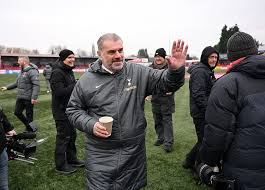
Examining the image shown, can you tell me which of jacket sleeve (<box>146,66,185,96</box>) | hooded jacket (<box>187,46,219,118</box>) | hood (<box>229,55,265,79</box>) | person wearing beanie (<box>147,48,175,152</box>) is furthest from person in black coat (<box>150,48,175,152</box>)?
hood (<box>229,55,265,79</box>)

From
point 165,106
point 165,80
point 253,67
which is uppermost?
point 253,67

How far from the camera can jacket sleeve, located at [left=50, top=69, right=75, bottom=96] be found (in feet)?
15.3

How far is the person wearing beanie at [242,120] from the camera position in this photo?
234 centimetres

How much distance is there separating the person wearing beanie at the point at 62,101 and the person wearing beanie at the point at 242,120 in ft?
9.46

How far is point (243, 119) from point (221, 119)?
179 mm

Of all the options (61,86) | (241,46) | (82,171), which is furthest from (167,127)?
(241,46)

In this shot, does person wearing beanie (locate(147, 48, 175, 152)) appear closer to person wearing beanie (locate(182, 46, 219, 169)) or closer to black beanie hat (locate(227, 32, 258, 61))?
person wearing beanie (locate(182, 46, 219, 169))

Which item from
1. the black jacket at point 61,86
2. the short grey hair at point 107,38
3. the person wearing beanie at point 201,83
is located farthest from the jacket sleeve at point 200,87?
the black jacket at point 61,86

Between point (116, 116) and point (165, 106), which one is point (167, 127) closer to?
point (165, 106)

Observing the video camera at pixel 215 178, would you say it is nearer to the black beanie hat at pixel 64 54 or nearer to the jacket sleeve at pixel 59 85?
the jacket sleeve at pixel 59 85

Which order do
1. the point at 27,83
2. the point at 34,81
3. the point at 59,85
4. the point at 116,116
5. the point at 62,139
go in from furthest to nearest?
the point at 27,83
the point at 34,81
the point at 62,139
the point at 59,85
the point at 116,116

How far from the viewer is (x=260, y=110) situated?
2.33 meters

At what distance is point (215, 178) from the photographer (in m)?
2.59

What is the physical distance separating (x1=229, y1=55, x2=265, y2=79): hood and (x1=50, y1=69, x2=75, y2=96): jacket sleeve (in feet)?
9.94
